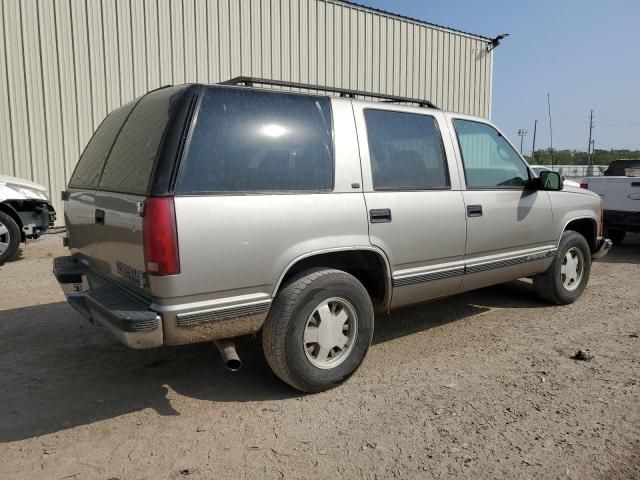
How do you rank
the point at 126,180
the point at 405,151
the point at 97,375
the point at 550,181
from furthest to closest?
1. the point at 550,181
2. the point at 405,151
3. the point at 97,375
4. the point at 126,180

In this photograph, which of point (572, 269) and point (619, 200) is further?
point (619, 200)

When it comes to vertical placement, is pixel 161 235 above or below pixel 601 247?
above

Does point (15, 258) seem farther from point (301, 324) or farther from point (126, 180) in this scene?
point (301, 324)

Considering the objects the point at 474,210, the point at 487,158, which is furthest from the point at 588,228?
the point at 474,210

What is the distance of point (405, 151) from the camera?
4.05 metres

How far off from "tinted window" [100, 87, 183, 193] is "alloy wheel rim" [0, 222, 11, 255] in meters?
5.08

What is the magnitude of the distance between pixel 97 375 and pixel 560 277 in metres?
4.43

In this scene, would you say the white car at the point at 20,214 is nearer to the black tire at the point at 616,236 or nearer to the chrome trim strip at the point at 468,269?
the chrome trim strip at the point at 468,269

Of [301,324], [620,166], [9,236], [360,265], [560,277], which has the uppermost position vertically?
[620,166]

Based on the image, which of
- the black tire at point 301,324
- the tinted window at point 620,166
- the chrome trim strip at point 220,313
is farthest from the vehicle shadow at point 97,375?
the tinted window at point 620,166

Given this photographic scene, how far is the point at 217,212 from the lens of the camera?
2.96 m

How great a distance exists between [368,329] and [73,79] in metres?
9.35

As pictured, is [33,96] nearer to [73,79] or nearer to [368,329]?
[73,79]

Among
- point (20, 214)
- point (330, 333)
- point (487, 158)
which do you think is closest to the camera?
point (330, 333)
